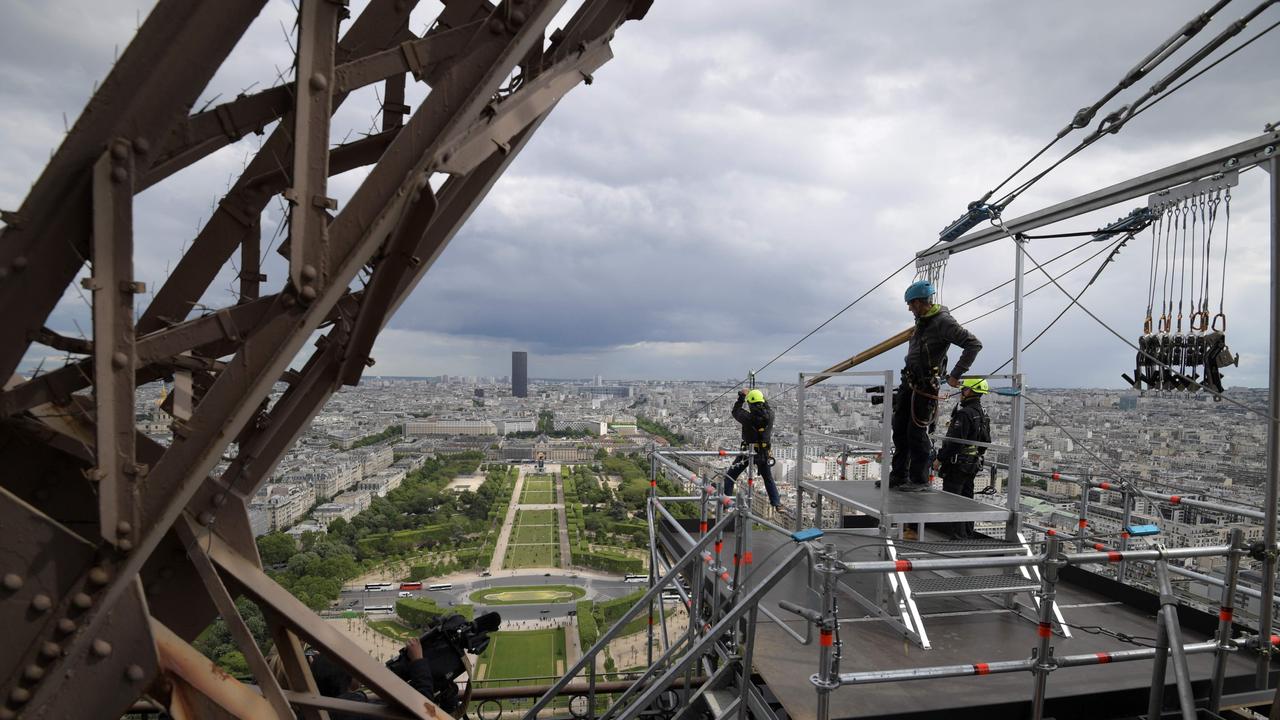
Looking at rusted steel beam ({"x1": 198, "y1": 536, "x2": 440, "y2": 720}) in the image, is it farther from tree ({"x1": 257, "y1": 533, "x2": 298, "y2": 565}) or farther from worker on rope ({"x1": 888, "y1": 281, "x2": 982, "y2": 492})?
tree ({"x1": 257, "y1": 533, "x2": 298, "y2": 565})

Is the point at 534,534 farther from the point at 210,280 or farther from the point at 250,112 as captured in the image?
the point at 250,112

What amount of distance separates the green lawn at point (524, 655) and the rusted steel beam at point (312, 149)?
3455 cm

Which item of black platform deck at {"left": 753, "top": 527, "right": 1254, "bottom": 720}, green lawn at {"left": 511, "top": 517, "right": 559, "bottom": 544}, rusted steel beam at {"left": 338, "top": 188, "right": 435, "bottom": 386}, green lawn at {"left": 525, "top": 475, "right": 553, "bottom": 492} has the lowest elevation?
green lawn at {"left": 511, "top": 517, "right": 559, "bottom": 544}

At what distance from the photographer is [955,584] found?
5.27 meters

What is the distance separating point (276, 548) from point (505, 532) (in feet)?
80.1

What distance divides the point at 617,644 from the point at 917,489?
126ft

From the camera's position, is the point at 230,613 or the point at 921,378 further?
the point at 921,378

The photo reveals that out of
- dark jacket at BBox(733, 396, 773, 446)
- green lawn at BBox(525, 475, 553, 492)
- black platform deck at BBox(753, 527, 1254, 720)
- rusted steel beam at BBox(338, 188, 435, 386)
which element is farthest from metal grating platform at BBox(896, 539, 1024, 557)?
green lawn at BBox(525, 475, 553, 492)

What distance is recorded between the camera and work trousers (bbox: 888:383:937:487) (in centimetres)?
667

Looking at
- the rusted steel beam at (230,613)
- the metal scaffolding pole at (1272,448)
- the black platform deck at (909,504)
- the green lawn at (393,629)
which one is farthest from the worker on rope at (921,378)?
the green lawn at (393,629)

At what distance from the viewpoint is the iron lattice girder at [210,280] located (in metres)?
1.98

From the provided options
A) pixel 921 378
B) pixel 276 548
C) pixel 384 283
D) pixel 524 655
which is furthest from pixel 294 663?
pixel 276 548

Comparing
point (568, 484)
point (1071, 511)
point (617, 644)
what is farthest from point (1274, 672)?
point (568, 484)

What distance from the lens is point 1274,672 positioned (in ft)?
15.1
